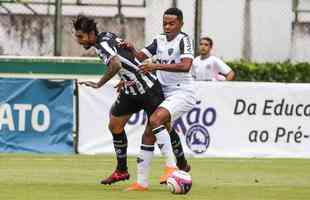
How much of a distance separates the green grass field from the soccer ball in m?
0.09

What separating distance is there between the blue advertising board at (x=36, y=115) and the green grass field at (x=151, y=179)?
2.73ft

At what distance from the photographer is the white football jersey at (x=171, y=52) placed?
603 inches

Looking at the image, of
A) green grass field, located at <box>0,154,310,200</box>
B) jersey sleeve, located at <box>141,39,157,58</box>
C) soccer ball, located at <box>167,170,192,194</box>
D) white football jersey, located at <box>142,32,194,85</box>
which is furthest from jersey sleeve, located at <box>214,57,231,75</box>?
soccer ball, located at <box>167,170,192,194</box>

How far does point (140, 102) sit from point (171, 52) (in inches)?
28.2

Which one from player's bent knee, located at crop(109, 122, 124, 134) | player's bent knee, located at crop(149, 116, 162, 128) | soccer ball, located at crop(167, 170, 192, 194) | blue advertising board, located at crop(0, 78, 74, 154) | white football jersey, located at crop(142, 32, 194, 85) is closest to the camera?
soccer ball, located at crop(167, 170, 192, 194)

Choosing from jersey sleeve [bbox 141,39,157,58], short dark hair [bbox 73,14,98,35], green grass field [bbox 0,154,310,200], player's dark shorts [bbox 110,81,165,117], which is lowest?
green grass field [bbox 0,154,310,200]

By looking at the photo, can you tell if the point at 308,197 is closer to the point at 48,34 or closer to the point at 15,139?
the point at 15,139

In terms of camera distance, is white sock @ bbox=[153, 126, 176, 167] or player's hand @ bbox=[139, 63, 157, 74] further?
white sock @ bbox=[153, 126, 176, 167]

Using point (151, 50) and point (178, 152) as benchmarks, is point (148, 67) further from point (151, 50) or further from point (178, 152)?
point (178, 152)

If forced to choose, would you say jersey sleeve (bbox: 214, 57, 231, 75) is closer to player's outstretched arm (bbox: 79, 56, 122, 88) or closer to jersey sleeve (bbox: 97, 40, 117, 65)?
jersey sleeve (bbox: 97, 40, 117, 65)

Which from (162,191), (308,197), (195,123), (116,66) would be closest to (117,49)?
(116,66)

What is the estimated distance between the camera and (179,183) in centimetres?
1418

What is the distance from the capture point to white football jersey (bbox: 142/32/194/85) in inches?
603

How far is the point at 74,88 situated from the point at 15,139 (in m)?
1.38
